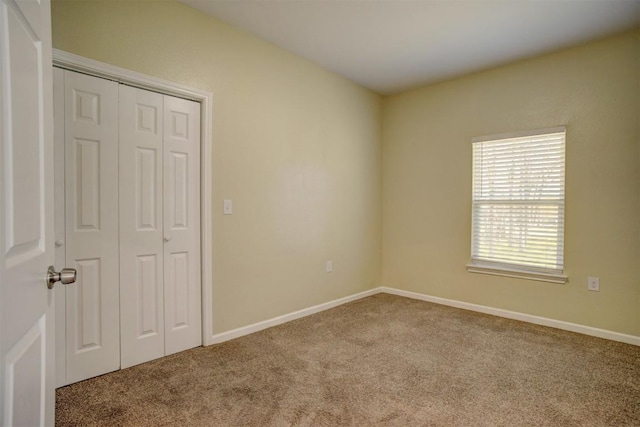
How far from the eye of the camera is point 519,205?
138 inches

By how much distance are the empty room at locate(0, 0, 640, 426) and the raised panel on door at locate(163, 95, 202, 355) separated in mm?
16

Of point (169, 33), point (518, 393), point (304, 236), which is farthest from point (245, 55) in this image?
point (518, 393)

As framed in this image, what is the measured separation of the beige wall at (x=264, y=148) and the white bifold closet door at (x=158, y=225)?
0.19m

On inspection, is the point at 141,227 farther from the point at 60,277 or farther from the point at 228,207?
the point at 60,277

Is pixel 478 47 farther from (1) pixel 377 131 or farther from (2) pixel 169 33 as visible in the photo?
(2) pixel 169 33

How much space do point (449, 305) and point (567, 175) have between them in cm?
180

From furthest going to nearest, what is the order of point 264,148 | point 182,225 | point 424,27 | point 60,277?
point 264,148, point 424,27, point 182,225, point 60,277

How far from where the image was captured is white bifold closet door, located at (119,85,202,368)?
93.1 inches

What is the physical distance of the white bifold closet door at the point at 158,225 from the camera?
237 cm

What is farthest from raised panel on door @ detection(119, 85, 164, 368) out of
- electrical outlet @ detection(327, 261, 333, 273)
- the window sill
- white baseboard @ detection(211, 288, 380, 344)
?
the window sill

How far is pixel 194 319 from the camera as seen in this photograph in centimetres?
274

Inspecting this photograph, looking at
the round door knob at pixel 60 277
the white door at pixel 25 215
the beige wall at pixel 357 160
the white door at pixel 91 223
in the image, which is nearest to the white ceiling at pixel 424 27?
the beige wall at pixel 357 160

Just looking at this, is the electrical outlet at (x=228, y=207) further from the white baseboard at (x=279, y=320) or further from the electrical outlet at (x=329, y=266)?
the electrical outlet at (x=329, y=266)

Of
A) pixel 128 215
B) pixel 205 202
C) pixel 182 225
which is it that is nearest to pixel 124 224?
pixel 128 215
